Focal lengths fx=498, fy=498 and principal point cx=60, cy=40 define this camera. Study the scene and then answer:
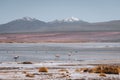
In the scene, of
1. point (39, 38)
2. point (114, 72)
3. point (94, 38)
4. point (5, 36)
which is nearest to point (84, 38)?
point (94, 38)

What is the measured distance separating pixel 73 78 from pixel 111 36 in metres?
137

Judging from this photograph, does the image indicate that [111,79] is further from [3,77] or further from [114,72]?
[3,77]

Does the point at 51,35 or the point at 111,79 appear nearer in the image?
the point at 111,79

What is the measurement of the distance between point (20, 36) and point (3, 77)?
14348 cm

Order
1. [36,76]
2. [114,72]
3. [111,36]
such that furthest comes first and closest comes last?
1. [111,36]
2. [114,72]
3. [36,76]

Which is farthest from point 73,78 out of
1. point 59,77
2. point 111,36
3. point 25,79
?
point 111,36

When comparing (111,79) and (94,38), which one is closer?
(111,79)

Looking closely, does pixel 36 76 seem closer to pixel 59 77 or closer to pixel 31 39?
pixel 59 77

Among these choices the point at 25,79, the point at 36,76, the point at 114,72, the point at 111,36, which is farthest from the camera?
the point at 111,36

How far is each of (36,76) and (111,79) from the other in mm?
3948

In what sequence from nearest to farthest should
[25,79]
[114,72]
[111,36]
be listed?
1. [25,79]
2. [114,72]
3. [111,36]

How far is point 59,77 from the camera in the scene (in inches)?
966

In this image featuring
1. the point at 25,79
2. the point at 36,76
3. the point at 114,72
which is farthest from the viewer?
the point at 114,72

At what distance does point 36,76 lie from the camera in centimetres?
2534
